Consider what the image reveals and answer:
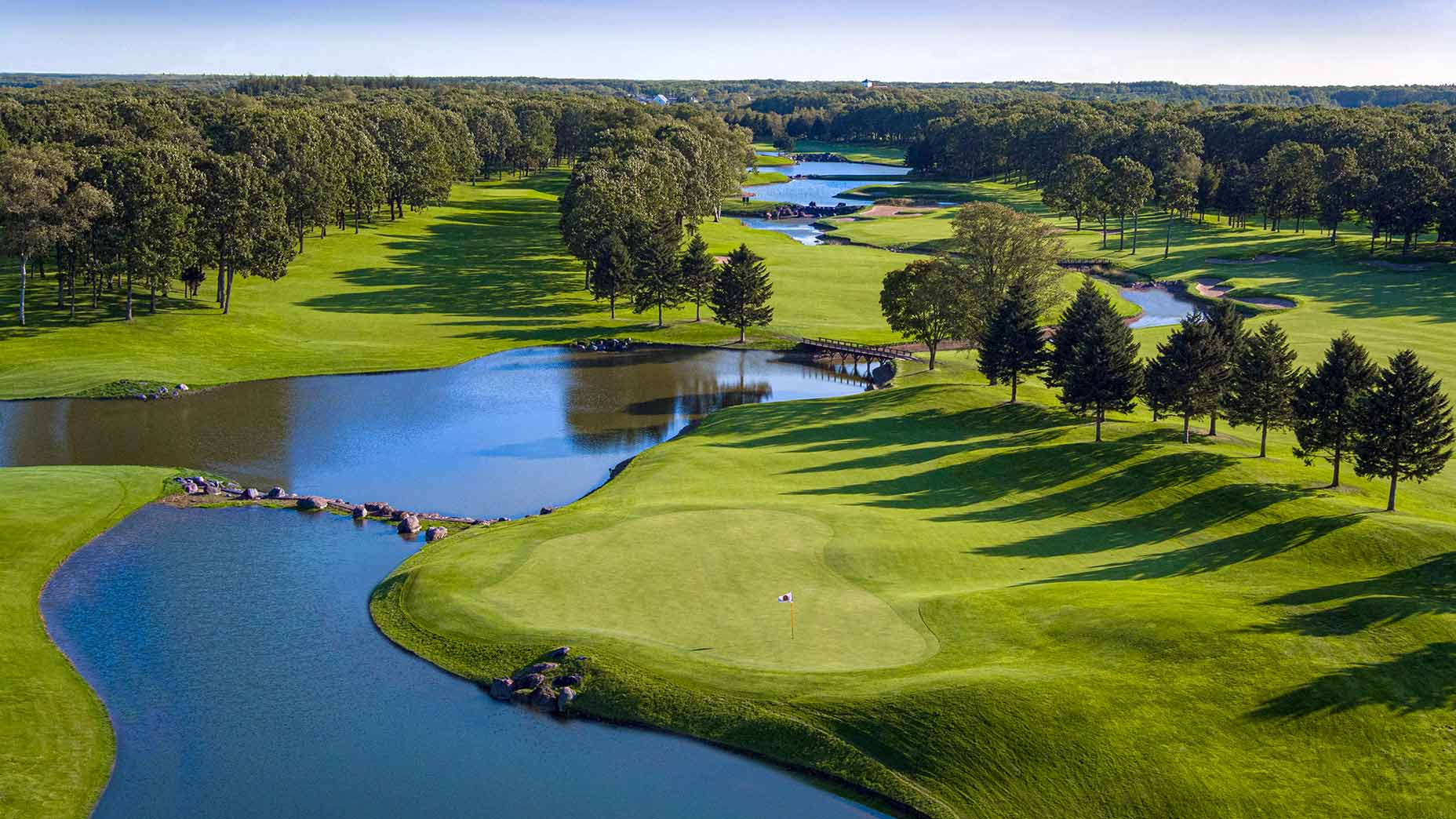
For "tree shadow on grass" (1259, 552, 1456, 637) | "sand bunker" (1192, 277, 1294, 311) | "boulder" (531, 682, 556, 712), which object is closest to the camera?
"tree shadow on grass" (1259, 552, 1456, 637)

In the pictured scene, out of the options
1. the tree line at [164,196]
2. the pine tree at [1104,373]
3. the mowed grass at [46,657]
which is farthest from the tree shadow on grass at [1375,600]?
the tree line at [164,196]

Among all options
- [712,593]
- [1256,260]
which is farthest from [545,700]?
[1256,260]

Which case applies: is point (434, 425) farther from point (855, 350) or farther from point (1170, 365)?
point (1170, 365)

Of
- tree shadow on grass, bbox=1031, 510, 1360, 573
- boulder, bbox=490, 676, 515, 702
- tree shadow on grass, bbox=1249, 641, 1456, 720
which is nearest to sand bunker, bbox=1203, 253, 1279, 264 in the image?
tree shadow on grass, bbox=1031, 510, 1360, 573

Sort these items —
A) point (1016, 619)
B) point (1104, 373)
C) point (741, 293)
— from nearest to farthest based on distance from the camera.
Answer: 1. point (1016, 619)
2. point (1104, 373)
3. point (741, 293)

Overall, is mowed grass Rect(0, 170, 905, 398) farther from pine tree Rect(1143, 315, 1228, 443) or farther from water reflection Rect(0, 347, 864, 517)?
pine tree Rect(1143, 315, 1228, 443)
